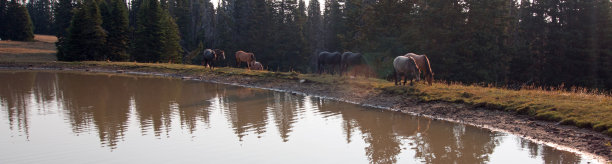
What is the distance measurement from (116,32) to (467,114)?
45240 millimetres

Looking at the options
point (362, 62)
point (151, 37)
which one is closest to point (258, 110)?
point (362, 62)

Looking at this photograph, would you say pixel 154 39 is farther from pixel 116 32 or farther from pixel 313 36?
pixel 313 36

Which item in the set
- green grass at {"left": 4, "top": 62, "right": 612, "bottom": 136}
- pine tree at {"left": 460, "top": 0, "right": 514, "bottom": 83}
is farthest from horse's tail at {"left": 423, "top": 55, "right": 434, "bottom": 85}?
pine tree at {"left": 460, "top": 0, "right": 514, "bottom": 83}

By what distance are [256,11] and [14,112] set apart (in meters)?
54.7

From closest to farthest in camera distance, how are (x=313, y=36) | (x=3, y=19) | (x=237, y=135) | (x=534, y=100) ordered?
1. (x=237, y=135)
2. (x=534, y=100)
3. (x=313, y=36)
4. (x=3, y=19)

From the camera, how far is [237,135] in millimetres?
11586

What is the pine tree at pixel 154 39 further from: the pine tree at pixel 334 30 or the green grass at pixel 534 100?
the green grass at pixel 534 100

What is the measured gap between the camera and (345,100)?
19.0m

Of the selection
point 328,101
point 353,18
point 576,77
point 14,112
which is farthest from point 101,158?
point 353,18

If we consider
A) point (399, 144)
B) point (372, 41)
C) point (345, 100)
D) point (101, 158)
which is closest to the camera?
point (101, 158)

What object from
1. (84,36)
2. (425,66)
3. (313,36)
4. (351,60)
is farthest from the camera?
(313,36)

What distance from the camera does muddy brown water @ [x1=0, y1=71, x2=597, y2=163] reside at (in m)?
9.34

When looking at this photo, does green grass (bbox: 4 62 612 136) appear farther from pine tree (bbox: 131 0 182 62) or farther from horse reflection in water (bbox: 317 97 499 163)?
pine tree (bbox: 131 0 182 62)

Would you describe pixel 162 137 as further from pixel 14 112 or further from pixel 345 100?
pixel 345 100
